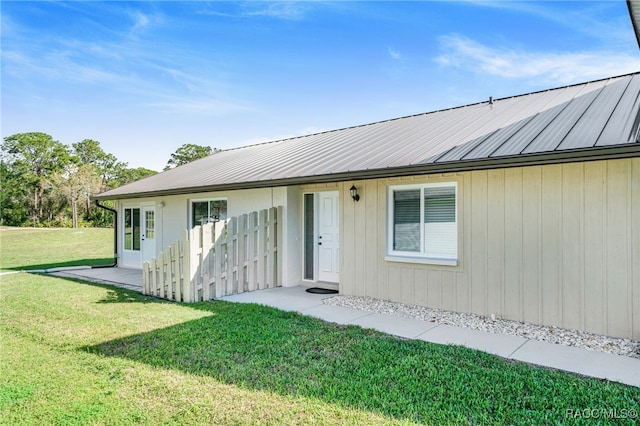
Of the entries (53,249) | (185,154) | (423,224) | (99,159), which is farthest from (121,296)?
(99,159)

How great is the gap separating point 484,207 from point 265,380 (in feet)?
14.2

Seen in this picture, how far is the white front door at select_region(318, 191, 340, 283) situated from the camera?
8.47 metres

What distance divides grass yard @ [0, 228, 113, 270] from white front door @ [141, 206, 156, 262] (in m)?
3.27

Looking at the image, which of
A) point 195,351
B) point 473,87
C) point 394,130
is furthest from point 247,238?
point 473,87

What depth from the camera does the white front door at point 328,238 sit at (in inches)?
333

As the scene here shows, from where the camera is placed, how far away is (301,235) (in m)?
8.98

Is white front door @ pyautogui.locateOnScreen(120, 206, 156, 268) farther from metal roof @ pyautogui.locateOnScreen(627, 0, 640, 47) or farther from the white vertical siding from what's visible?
metal roof @ pyautogui.locateOnScreen(627, 0, 640, 47)

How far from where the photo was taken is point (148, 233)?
12.6 meters

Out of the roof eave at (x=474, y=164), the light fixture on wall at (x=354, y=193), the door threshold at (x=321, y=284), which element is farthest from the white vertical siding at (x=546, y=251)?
the door threshold at (x=321, y=284)

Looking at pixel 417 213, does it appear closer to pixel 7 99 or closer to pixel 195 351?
pixel 195 351

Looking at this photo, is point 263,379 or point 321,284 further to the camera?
point 321,284

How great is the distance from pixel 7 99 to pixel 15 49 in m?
3.70

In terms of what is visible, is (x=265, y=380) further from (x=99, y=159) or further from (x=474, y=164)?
(x=99, y=159)

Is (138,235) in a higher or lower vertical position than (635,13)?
lower
